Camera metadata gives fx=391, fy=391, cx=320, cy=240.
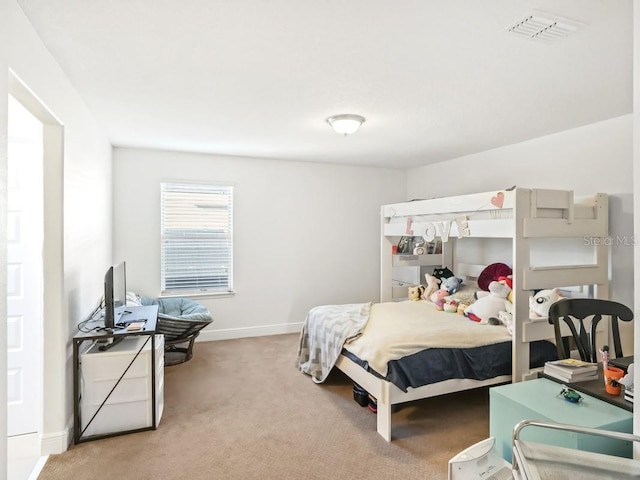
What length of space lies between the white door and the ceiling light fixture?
7.00 ft

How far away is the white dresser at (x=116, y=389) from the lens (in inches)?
102

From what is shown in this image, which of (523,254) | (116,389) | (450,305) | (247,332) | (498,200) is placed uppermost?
(498,200)

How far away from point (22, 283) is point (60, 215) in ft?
2.24

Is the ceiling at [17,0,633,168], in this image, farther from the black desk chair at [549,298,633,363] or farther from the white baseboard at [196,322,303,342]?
the white baseboard at [196,322,303,342]

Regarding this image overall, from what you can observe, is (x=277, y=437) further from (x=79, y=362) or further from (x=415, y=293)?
(x=415, y=293)

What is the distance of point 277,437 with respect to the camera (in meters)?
2.62

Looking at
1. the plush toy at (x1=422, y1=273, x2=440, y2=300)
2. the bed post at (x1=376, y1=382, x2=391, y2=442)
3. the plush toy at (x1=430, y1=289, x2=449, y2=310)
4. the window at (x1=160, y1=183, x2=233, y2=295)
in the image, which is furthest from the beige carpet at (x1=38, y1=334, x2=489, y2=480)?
the window at (x1=160, y1=183, x2=233, y2=295)

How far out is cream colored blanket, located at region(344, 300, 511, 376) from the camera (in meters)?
2.73

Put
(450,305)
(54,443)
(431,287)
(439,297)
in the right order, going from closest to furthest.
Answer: (54,443)
(450,305)
(439,297)
(431,287)

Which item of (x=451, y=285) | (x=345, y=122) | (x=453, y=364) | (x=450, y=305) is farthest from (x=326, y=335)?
(x=345, y=122)

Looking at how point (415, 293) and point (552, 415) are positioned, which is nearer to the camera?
point (552, 415)

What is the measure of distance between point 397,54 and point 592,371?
2.09m

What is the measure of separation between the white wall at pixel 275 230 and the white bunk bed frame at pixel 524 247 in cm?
211

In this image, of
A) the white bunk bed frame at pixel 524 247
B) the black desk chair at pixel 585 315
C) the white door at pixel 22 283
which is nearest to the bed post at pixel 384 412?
the white bunk bed frame at pixel 524 247
